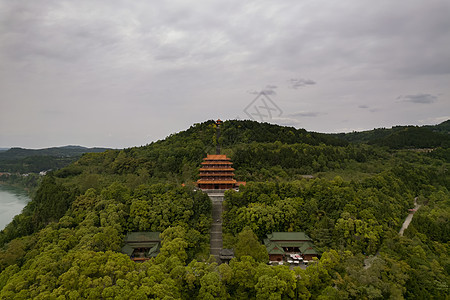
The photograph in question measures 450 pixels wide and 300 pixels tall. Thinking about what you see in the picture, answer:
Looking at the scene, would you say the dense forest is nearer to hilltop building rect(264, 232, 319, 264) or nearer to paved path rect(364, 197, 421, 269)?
paved path rect(364, 197, 421, 269)

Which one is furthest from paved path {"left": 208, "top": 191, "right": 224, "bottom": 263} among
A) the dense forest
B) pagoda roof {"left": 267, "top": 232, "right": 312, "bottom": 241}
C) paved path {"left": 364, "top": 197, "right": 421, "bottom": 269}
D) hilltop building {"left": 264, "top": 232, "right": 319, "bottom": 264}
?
paved path {"left": 364, "top": 197, "right": 421, "bottom": 269}

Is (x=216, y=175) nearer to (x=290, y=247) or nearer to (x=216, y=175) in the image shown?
(x=216, y=175)

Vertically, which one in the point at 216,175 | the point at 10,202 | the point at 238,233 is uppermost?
the point at 216,175

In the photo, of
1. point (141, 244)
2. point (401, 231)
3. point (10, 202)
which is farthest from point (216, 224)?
point (10, 202)

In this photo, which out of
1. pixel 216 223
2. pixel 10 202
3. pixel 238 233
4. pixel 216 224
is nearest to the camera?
pixel 238 233

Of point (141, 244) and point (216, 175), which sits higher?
point (216, 175)

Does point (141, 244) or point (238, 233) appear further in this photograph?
point (238, 233)
